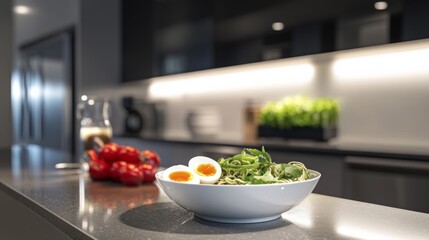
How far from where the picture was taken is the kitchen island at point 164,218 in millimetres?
808

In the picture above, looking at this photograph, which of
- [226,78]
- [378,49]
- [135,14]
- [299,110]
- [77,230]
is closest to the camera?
[77,230]

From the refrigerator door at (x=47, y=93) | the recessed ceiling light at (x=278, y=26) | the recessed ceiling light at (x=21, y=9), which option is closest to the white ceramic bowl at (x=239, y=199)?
the recessed ceiling light at (x=278, y=26)

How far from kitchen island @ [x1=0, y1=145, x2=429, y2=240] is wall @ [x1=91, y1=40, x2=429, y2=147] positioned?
1.56 meters

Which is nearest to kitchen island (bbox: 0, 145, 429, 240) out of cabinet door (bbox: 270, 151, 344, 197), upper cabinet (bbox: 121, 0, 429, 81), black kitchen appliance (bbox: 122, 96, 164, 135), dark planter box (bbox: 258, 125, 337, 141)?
cabinet door (bbox: 270, 151, 344, 197)

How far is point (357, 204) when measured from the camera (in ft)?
3.59

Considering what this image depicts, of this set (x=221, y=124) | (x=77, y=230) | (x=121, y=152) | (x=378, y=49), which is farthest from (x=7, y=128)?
(x=77, y=230)

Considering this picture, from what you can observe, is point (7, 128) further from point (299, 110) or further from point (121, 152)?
point (121, 152)

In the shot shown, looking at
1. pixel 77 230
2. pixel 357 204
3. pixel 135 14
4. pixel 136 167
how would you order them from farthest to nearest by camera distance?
pixel 135 14 < pixel 136 167 < pixel 357 204 < pixel 77 230

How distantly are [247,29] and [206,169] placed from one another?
2.34 m

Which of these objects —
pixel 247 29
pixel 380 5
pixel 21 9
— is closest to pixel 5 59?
pixel 247 29

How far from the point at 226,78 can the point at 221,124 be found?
41cm

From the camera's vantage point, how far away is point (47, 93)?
501 cm

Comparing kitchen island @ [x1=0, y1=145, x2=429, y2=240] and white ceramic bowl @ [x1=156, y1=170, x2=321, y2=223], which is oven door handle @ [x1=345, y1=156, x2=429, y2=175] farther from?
white ceramic bowl @ [x1=156, y1=170, x2=321, y2=223]

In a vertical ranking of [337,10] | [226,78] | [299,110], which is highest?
[337,10]
